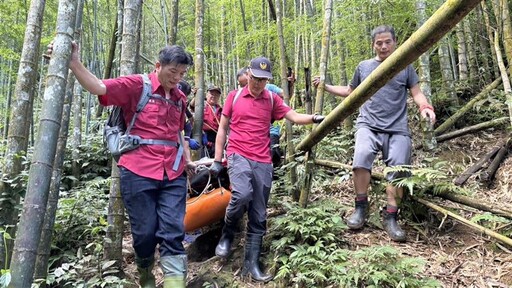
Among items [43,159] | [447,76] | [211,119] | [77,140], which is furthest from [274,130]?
[77,140]

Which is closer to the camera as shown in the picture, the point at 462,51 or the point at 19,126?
the point at 19,126

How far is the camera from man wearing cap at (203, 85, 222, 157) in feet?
18.0

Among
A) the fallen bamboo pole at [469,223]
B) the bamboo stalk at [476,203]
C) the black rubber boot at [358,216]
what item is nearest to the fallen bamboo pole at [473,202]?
the bamboo stalk at [476,203]

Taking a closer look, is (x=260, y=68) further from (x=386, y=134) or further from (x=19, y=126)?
(x=19, y=126)

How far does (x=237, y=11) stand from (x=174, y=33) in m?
9.30

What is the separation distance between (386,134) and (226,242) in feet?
5.89

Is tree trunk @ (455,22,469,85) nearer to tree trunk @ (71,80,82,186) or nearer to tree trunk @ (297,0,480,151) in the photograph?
tree trunk @ (297,0,480,151)

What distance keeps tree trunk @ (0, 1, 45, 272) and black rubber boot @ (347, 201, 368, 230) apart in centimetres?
303

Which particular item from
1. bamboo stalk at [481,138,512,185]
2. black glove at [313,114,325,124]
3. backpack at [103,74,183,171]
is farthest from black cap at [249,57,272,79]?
bamboo stalk at [481,138,512,185]

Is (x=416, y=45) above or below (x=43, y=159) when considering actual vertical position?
above

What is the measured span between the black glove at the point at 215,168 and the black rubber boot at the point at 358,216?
51.7 inches

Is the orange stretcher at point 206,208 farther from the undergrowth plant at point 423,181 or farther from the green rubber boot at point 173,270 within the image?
the undergrowth plant at point 423,181

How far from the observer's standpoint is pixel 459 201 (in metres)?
3.33

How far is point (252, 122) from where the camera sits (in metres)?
3.65
